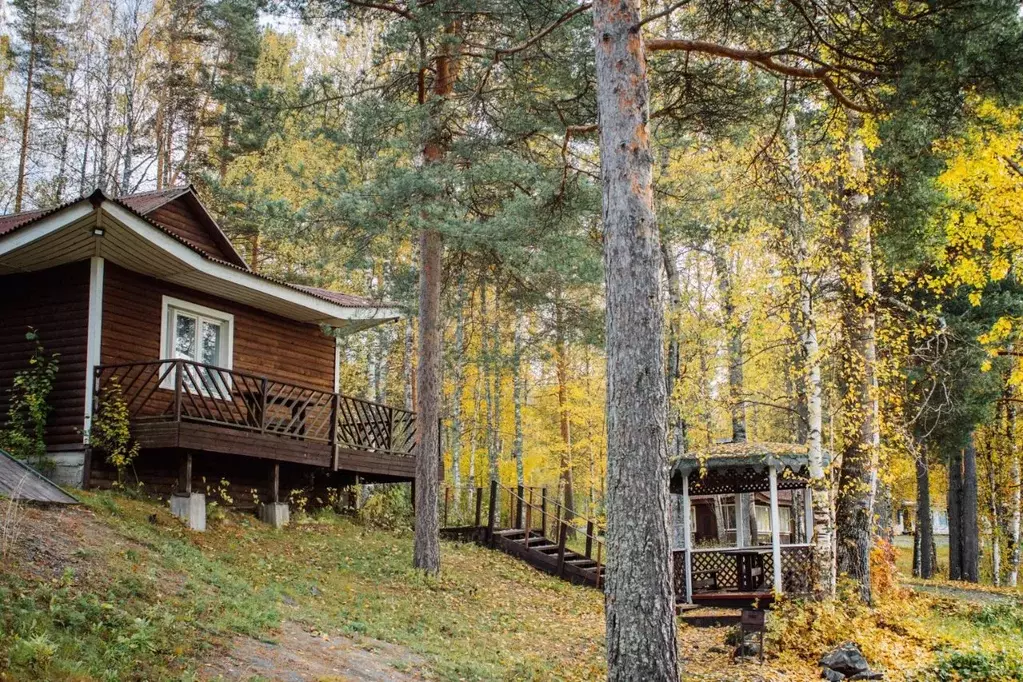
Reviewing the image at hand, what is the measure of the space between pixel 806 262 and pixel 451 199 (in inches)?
209

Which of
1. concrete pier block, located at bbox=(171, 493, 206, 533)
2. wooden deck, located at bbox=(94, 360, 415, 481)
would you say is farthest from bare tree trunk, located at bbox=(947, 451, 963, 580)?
concrete pier block, located at bbox=(171, 493, 206, 533)

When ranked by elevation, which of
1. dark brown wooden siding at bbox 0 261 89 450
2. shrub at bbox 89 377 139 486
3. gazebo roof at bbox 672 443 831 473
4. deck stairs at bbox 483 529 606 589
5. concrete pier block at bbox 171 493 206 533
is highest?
dark brown wooden siding at bbox 0 261 89 450

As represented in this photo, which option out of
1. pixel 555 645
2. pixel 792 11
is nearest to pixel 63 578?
pixel 555 645

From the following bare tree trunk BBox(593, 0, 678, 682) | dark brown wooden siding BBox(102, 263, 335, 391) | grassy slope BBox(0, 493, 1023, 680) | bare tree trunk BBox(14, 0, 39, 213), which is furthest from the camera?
bare tree trunk BBox(14, 0, 39, 213)

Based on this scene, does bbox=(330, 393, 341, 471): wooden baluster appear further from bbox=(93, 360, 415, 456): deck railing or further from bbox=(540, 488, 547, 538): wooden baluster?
bbox=(540, 488, 547, 538): wooden baluster

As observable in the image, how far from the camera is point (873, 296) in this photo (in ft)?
42.2

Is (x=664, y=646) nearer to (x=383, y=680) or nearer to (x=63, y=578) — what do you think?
(x=383, y=680)

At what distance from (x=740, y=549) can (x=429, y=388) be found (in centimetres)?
610

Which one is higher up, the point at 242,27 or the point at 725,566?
the point at 242,27

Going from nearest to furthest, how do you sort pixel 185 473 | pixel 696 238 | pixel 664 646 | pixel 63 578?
1. pixel 664 646
2. pixel 63 578
3. pixel 185 473
4. pixel 696 238

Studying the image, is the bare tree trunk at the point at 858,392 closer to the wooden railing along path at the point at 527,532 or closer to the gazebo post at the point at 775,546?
the gazebo post at the point at 775,546

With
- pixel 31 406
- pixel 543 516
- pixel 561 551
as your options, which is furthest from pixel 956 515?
pixel 31 406

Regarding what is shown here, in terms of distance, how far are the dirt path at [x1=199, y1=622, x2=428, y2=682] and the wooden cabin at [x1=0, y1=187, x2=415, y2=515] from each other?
187 inches

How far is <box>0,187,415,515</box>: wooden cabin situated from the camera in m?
13.3
